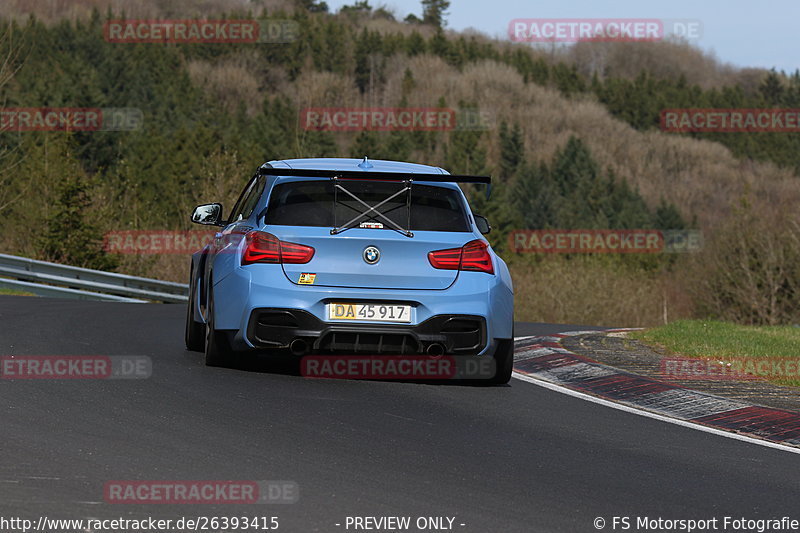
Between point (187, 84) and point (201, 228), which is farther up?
point (187, 84)

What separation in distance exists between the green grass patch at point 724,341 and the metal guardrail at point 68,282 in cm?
1223

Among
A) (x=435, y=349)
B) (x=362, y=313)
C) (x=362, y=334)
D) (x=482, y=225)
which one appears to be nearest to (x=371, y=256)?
(x=362, y=313)

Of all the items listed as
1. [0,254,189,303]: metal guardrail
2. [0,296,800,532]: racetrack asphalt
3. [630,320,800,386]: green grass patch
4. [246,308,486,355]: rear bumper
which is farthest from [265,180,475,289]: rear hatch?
[0,254,189,303]: metal guardrail

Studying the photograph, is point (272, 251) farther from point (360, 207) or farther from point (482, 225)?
point (482, 225)

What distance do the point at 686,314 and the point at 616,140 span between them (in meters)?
92.3

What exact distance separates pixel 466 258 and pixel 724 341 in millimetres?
5347

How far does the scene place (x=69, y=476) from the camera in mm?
5652

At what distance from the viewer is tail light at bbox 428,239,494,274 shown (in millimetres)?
9109

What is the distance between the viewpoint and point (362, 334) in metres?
8.85

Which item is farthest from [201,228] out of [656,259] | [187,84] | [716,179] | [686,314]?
[716,179]

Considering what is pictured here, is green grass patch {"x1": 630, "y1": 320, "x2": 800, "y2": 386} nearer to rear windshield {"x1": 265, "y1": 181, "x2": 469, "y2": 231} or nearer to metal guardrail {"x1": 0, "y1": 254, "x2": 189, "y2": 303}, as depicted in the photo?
rear windshield {"x1": 265, "y1": 181, "x2": 469, "y2": 231}

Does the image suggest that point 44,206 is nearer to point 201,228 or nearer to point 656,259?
point 201,228

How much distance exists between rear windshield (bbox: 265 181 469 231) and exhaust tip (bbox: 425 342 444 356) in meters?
0.92

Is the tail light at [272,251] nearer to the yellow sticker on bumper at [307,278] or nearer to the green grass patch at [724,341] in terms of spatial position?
the yellow sticker on bumper at [307,278]
